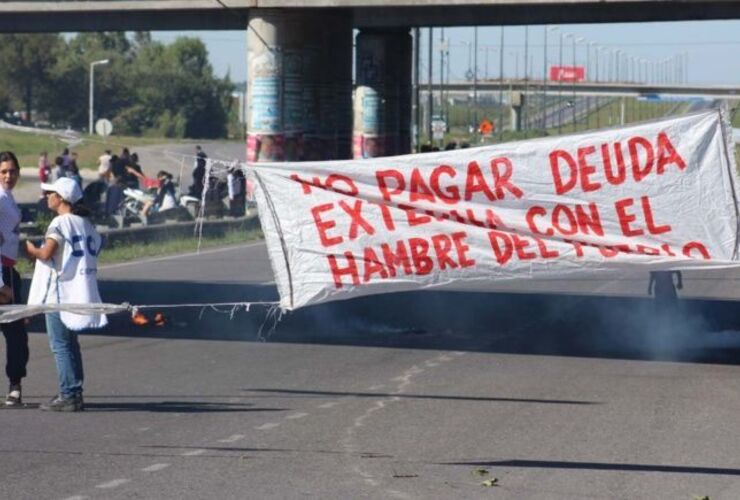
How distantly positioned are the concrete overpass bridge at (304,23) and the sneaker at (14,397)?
8.38 m

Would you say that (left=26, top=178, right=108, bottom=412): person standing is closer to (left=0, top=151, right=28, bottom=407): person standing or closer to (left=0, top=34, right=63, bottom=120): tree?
(left=0, top=151, right=28, bottom=407): person standing

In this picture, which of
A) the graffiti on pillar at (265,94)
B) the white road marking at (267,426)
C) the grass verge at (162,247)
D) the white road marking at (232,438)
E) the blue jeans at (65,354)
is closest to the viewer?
the white road marking at (232,438)

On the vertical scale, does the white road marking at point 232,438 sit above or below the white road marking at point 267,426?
above

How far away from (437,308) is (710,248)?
751cm

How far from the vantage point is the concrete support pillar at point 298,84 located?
2041 cm

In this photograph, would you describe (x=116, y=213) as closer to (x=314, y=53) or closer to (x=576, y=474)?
(x=314, y=53)

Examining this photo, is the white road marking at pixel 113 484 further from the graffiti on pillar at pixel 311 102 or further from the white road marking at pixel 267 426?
the graffiti on pillar at pixel 311 102

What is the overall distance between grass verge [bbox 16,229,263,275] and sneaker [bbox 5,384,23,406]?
42.3ft

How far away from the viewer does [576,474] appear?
334 inches

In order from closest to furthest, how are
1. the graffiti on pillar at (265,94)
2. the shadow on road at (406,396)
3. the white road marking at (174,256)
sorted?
1. the shadow on road at (406,396)
2. the graffiti on pillar at (265,94)
3. the white road marking at (174,256)

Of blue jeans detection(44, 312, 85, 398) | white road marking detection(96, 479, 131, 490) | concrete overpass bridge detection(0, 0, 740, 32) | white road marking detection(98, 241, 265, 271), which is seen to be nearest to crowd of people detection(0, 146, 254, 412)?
blue jeans detection(44, 312, 85, 398)

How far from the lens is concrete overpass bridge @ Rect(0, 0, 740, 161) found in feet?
63.7

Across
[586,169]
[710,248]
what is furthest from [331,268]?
[710,248]

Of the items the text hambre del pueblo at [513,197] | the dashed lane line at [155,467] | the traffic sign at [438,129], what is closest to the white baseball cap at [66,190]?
the text hambre del pueblo at [513,197]
